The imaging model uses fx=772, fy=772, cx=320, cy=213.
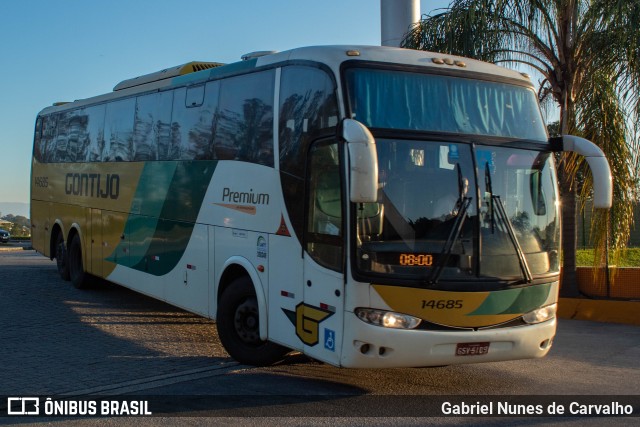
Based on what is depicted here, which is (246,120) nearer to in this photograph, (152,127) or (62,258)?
(152,127)

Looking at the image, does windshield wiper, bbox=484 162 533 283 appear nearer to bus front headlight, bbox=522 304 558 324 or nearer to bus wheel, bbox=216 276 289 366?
bus front headlight, bbox=522 304 558 324

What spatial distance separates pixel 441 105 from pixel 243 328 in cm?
339

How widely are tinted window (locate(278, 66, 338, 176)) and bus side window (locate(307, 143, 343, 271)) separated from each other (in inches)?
10.1

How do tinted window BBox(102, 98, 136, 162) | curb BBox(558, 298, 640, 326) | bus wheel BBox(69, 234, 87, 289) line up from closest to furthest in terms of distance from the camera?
curb BBox(558, 298, 640, 326), tinted window BBox(102, 98, 136, 162), bus wheel BBox(69, 234, 87, 289)

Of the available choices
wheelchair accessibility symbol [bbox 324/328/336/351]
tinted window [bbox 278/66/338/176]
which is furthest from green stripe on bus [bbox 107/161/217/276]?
wheelchair accessibility symbol [bbox 324/328/336/351]

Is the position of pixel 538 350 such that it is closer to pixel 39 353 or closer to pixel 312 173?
pixel 312 173

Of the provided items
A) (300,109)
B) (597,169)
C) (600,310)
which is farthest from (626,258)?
(300,109)

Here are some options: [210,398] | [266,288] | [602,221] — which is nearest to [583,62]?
[602,221]

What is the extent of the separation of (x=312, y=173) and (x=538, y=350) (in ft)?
9.14

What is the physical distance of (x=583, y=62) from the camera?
13.1m

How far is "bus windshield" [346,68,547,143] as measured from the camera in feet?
23.5

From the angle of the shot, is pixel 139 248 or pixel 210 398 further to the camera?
pixel 139 248

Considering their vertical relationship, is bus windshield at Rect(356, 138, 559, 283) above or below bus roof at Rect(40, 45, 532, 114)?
below

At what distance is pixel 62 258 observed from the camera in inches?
616
